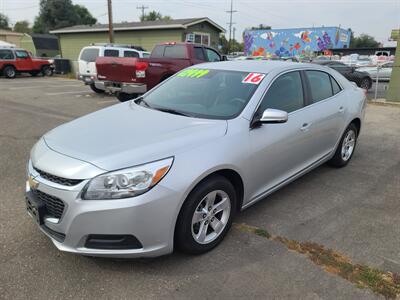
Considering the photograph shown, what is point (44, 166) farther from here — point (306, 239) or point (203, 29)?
point (203, 29)

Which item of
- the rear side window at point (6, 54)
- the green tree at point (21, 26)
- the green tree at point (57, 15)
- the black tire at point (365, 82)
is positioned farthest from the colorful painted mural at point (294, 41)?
the green tree at point (21, 26)

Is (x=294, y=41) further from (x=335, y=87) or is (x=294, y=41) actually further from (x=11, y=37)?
(x=335, y=87)

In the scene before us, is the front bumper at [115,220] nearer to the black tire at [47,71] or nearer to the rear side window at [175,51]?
the rear side window at [175,51]

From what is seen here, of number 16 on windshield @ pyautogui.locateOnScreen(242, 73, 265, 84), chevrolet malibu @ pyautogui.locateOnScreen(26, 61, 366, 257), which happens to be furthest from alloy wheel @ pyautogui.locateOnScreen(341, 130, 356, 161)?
number 16 on windshield @ pyautogui.locateOnScreen(242, 73, 265, 84)

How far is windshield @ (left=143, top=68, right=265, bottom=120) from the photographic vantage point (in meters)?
3.44

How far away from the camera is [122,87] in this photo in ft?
33.9

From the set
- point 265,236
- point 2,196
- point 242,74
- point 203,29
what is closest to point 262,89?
point 242,74

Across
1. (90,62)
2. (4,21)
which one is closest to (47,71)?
(90,62)

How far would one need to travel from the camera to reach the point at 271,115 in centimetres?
320

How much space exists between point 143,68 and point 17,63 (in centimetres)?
1425

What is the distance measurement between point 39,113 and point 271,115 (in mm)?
7778

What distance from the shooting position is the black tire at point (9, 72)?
20475mm

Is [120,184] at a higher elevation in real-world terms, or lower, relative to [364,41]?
lower

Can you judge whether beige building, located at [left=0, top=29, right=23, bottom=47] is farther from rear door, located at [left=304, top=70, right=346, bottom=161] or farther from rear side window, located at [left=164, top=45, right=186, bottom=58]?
rear door, located at [left=304, top=70, right=346, bottom=161]
